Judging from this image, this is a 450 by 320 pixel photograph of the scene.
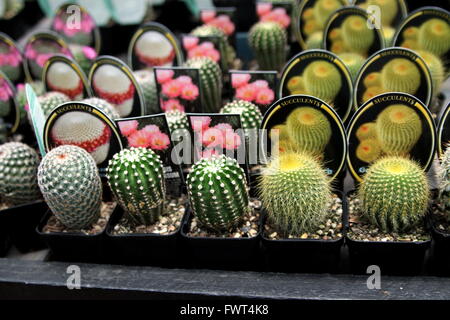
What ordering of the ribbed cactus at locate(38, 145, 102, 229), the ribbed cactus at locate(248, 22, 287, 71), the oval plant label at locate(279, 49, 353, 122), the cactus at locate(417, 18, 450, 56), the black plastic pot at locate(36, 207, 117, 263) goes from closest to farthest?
the ribbed cactus at locate(38, 145, 102, 229), the black plastic pot at locate(36, 207, 117, 263), the oval plant label at locate(279, 49, 353, 122), the cactus at locate(417, 18, 450, 56), the ribbed cactus at locate(248, 22, 287, 71)

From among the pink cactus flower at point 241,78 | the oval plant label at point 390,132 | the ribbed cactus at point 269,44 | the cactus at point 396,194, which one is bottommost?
the cactus at point 396,194

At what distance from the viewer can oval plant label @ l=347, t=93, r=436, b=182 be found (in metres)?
1.61

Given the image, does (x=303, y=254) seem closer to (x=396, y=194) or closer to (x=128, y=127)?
(x=396, y=194)

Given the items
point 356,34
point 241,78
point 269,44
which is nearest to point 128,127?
point 241,78

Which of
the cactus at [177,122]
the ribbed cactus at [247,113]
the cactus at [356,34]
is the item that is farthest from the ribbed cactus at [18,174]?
the cactus at [356,34]

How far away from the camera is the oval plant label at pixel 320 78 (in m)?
1.92

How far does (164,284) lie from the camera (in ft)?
4.99

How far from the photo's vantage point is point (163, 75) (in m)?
2.05

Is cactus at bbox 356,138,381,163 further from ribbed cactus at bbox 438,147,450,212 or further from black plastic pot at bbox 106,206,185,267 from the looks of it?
black plastic pot at bbox 106,206,185,267

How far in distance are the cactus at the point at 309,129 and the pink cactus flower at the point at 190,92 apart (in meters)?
0.53

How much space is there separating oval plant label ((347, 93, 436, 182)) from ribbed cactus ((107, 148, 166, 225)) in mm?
675

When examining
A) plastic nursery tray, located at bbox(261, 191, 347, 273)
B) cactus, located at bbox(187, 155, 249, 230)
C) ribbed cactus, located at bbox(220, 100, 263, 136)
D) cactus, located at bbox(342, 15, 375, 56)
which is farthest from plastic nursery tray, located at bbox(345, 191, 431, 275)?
cactus, located at bbox(342, 15, 375, 56)

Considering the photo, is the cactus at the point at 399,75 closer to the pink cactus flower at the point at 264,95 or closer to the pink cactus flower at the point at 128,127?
the pink cactus flower at the point at 264,95

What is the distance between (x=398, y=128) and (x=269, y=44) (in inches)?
41.8
